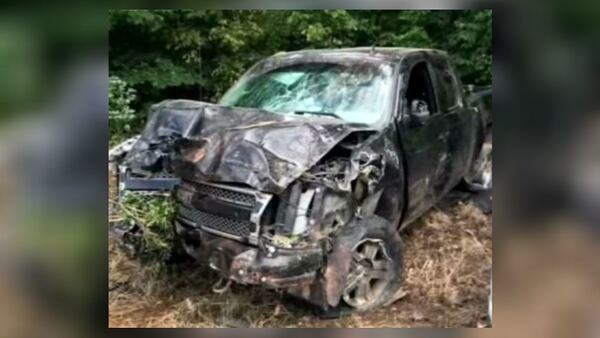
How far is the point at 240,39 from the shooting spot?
10.8ft

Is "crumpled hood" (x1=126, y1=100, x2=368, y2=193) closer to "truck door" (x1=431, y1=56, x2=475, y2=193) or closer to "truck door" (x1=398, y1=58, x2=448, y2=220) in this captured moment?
"truck door" (x1=398, y1=58, x2=448, y2=220)

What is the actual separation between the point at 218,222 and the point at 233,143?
406 mm

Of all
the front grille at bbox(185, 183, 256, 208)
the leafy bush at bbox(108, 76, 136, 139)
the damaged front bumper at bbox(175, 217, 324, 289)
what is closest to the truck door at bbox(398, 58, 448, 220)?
the damaged front bumper at bbox(175, 217, 324, 289)

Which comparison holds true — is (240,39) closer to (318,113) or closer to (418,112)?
(318,113)

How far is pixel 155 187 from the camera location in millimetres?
3334

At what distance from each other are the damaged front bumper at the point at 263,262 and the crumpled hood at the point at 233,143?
30 centimetres

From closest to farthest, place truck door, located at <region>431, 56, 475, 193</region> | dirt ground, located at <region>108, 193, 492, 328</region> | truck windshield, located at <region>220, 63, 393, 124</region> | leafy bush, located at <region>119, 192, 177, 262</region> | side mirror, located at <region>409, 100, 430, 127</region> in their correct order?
dirt ground, located at <region>108, 193, 492, 328</region> → leafy bush, located at <region>119, 192, 177, 262</region> → truck windshield, located at <region>220, 63, 393, 124</region> → side mirror, located at <region>409, 100, 430, 127</region> → truck door, located at <region>431, 56, 475, 193</region>

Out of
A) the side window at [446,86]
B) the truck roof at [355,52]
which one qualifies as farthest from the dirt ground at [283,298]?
the truck roof at [355,52]

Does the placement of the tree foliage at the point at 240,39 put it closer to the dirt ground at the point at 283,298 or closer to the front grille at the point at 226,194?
the front grille at the point at 226,194

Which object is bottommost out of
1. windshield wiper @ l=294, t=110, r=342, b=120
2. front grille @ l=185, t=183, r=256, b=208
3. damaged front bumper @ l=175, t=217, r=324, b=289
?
damaged front bumper @ l=175, t=217, r=324, b=289

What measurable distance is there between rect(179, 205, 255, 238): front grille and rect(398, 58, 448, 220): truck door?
101 centimetres

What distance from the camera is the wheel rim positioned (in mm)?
3234

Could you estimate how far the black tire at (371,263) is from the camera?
10.5ft
